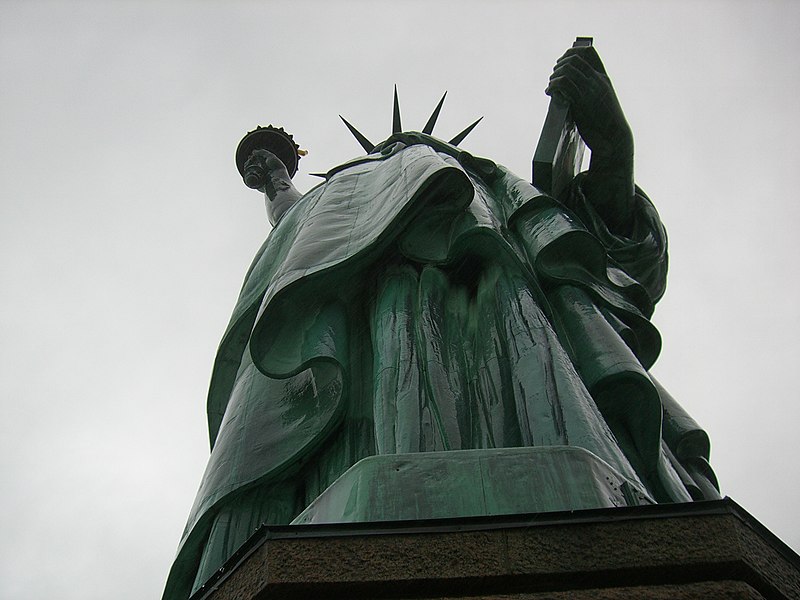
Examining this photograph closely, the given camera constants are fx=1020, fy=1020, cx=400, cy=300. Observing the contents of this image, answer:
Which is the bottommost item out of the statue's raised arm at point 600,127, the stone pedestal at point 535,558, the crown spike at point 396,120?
the stone pedestal at point 535,558

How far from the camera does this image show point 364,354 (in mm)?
4926

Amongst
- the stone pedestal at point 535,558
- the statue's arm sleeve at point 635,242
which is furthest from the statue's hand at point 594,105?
the stone pedestal at point 535,558

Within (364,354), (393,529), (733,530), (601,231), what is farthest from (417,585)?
(601,231)

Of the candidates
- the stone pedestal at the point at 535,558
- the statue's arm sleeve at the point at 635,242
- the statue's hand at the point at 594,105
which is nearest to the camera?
the stone pedestal at the point at 535,558

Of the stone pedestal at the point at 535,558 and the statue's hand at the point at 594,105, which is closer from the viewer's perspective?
the stone pedestal at the point at 535,558

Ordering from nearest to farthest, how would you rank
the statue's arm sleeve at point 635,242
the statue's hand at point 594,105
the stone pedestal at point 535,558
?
the stone pedestal at point 535,558
the statue's hand at point 594,105
the statue's arm sleeve at point 635,242

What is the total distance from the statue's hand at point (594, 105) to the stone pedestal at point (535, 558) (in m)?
3.92

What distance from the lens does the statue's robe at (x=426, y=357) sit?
415 centimetres

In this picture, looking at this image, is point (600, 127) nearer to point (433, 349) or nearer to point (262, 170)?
point (433, 349)

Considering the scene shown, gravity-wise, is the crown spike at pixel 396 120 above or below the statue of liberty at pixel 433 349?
above

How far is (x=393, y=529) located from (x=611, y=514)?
1.85 feet

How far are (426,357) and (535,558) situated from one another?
6.26ft

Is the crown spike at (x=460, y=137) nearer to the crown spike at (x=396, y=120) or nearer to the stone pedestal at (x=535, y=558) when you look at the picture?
the crown spike at (x=396, y=120)

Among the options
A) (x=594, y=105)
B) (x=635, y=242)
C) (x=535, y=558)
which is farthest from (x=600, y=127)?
(x=535, y=558)
